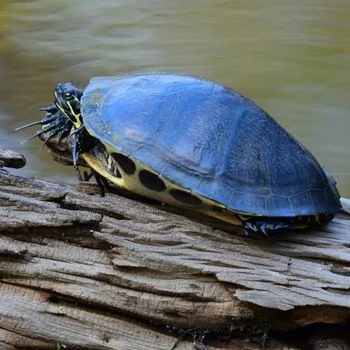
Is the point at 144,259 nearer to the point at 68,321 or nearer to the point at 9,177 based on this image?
the point at 68,321

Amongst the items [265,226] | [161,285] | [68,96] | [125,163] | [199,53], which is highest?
[68,96]

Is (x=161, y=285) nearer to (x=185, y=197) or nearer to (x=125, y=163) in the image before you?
(x=185, y=197)

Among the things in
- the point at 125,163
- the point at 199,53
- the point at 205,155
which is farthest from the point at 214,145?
the point at 199,53

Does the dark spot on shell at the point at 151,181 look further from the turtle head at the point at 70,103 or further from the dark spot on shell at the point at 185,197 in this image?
the turtle head at the point at 70,103

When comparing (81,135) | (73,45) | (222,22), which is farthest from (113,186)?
(222,22)

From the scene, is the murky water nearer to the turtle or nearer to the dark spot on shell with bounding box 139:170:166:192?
the turtle

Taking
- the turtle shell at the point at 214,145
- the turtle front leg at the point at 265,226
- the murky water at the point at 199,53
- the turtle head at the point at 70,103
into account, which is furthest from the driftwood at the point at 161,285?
the murky water at the point at 199,53
